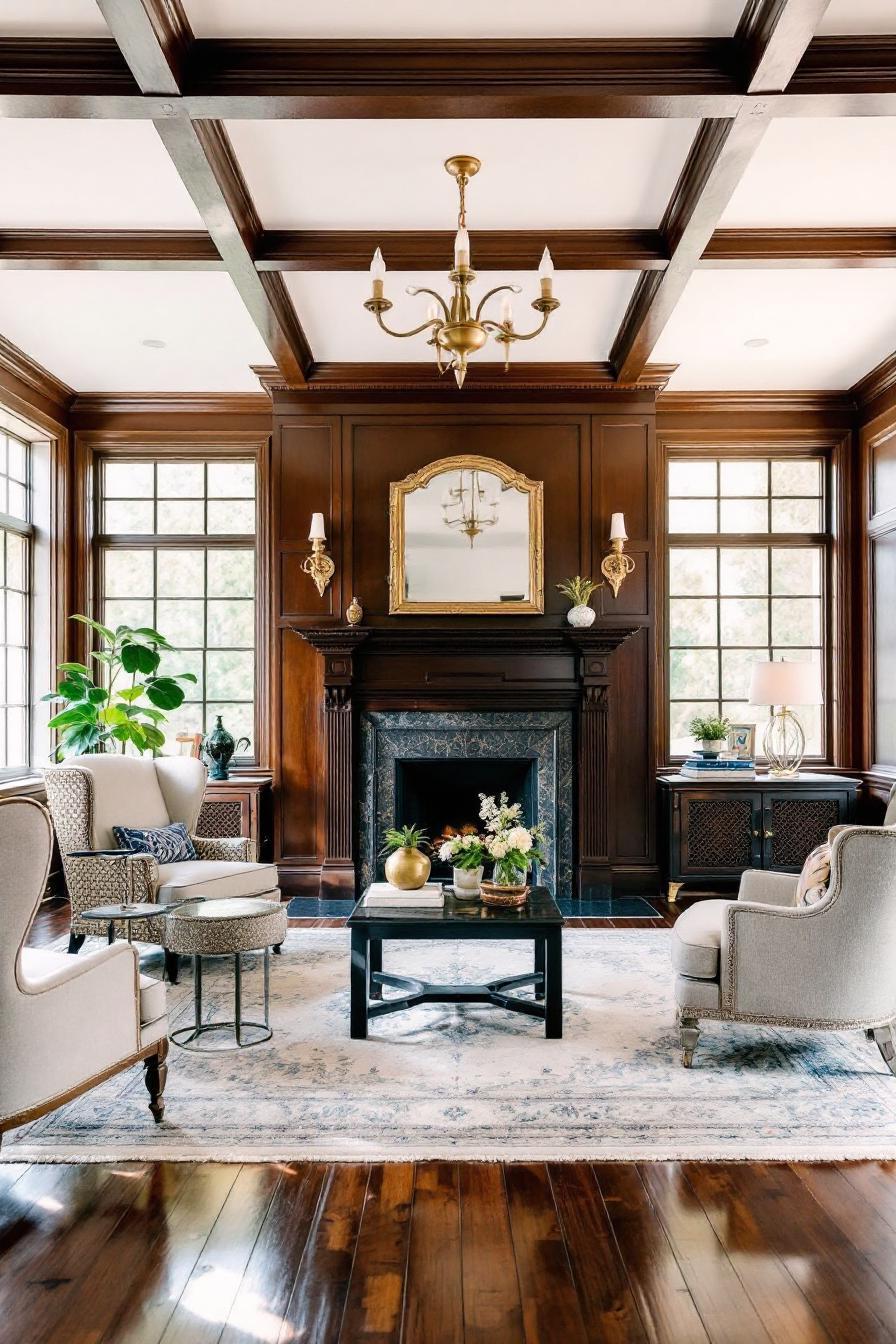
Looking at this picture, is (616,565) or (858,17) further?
(616,565)

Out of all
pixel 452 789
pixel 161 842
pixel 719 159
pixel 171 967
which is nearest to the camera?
pixel 719 159

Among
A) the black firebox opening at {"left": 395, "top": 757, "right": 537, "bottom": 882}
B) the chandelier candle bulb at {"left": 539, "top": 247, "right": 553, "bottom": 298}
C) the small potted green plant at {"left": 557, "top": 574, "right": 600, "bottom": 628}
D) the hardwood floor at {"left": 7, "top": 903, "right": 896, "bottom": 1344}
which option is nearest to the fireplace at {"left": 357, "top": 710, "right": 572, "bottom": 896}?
the black firebox opening at {"left": 395, "top": 757, "right": 537, "bottom": 882}

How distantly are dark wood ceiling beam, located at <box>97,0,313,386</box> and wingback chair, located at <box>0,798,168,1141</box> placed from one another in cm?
212

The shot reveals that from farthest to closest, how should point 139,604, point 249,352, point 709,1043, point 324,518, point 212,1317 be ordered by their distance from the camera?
point 139,604
point 324,518
point 249,352
point 709,1043
point 212,1317

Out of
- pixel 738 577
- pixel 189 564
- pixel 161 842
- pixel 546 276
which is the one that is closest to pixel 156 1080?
pixel 161 842

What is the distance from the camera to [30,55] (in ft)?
9.73

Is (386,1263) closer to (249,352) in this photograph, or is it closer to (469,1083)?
(469,1083)

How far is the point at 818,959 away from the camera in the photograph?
10.1 feet

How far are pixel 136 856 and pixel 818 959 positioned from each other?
2772 millimetres

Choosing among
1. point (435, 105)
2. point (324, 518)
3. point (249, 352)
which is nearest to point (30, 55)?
point (435, 105)

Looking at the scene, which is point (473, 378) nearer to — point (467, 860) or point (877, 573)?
point (877, 573)

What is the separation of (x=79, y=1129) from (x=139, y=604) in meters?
4.12

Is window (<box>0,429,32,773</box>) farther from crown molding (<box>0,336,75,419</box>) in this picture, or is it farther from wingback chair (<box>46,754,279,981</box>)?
wingback chair (<box>46,754,279,981</box>)

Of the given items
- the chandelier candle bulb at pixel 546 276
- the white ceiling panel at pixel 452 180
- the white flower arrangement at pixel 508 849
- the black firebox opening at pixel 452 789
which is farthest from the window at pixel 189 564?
the chandelier candle bulb at pixel 546 276
